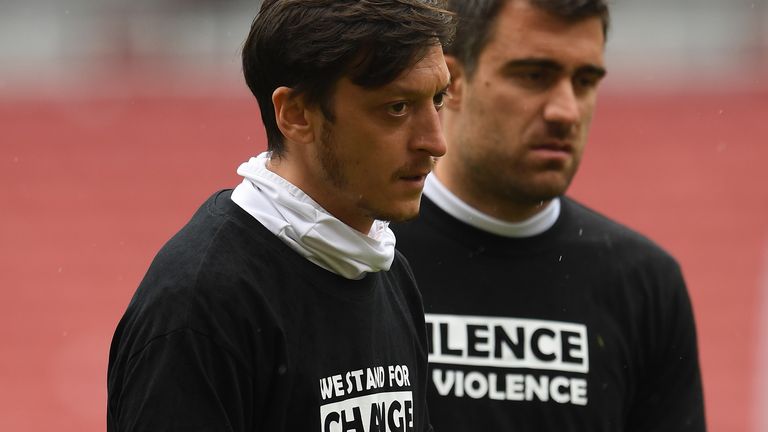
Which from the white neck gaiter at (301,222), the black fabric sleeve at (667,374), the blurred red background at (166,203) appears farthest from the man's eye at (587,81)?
the blurred red background at (166,203)

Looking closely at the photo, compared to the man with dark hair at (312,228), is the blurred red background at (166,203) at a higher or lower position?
higher

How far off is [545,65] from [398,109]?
0.96 metres

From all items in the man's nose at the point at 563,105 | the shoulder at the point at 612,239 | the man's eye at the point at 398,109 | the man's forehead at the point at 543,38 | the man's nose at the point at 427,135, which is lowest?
the man's nose at the point at 427,135

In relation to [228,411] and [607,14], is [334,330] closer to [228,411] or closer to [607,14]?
[228,411]

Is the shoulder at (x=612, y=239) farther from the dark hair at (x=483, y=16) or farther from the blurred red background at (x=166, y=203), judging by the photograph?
the blurred red background at (x=166, y=203)

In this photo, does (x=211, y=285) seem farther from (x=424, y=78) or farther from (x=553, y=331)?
(x=553, y=331)

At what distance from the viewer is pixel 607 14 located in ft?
9.56

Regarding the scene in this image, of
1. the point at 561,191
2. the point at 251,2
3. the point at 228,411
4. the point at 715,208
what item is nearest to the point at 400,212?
the point at 228,411

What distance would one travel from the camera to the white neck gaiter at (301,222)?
1.91 meters

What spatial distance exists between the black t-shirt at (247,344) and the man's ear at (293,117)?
5.2 inches

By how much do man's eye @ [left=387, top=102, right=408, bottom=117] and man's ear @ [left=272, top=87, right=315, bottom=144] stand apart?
0.37ft

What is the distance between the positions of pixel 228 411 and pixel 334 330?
0.75ft

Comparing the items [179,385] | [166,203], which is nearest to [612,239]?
[179,385]

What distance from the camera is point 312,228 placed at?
191cm
